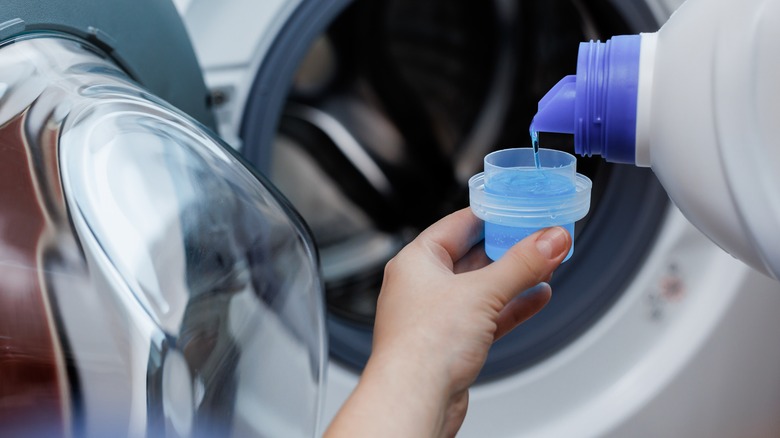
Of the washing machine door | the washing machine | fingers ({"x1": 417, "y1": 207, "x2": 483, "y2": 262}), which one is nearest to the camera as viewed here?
fingers ({"x1": 417, "y1": 207, "x2": 483, "y2": 262})

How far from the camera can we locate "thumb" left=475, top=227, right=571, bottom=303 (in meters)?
0.46

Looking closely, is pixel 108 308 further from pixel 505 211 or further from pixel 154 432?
pixel 505 211

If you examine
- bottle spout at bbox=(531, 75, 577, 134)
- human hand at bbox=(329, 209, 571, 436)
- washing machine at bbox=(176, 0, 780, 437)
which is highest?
bottle spout at bbox=(531, 75, 577, 134)

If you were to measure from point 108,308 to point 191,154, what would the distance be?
0.12 metres

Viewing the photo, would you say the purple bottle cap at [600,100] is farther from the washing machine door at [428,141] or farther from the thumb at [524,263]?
the washing machine door at [428,141]

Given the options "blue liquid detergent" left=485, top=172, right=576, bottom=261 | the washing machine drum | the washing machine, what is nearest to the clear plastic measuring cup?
"blue liquid detergent" left=485, top=172, right=576, bottom=261

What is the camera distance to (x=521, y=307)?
0.54m

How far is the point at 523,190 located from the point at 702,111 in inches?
4.2

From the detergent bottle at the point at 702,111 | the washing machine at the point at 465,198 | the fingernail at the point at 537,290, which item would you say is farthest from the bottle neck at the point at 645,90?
the washing machine at the point at 465,198

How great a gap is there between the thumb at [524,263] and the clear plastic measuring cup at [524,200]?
1 cm

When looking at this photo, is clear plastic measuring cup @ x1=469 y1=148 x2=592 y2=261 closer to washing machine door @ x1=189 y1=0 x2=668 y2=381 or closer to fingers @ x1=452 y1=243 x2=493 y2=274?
fingers @ x1=452 y1=243 x2=493 y2=274

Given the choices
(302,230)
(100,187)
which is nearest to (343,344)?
(302,230)

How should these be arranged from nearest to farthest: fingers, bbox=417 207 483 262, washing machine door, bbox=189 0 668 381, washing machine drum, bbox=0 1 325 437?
washing machine drum, bbox=0 1 325 437 < fingers, bbox=417 207 483 262 < washing machine door, bbox=189 0 668 381

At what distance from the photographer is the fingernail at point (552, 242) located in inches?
18.2
